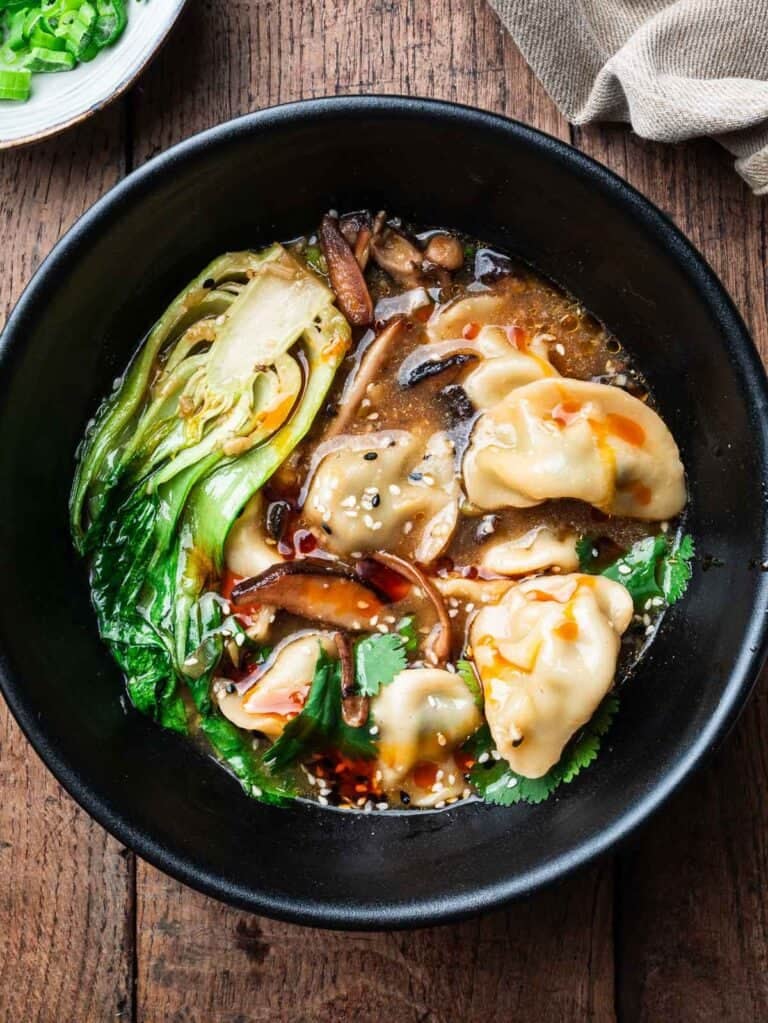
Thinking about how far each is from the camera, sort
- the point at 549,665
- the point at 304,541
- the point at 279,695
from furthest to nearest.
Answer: the point at 304,541, the point at 279,695, the point at 549,665

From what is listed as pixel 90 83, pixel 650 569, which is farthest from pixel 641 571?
pixel 90 83

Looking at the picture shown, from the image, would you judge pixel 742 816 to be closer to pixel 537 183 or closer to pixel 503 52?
pixel 537 183

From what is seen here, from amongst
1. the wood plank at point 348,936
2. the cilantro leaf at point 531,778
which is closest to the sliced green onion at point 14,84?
the wood plank at point 348,936

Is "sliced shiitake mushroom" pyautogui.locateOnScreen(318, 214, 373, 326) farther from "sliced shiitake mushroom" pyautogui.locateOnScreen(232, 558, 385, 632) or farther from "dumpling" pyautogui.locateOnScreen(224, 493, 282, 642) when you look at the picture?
"sliced shiitake mushroom" pyautogui.locateOnScreen(232, 558, 385, 632)

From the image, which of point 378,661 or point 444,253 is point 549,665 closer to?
point 378,661

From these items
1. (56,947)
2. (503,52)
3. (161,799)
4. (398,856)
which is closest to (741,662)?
(398,856)

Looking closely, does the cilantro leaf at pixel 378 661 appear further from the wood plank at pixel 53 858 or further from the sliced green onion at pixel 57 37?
the sliced green onion at pixel 57 37
